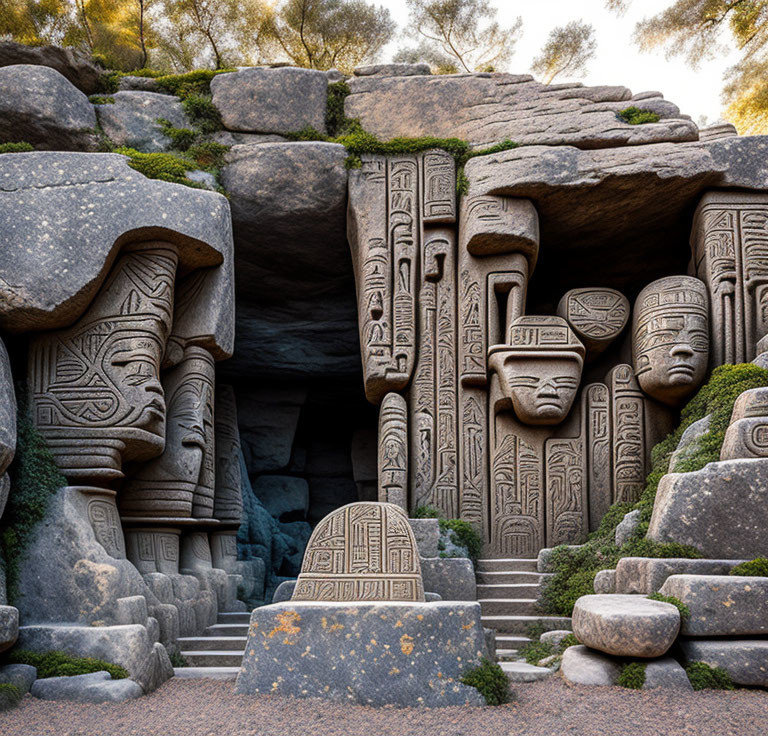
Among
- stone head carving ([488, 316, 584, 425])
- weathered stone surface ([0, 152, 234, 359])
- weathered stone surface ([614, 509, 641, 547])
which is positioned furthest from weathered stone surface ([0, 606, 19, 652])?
stone head carving ([488, 316, 584, 425])

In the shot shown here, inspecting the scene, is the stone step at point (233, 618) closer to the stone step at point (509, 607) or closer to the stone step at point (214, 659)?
the stone step at point (214, 659)

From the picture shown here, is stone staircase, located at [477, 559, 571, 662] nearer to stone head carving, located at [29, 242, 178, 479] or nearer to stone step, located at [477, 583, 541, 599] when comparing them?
stone step, located at [477, 583, 541, 599]

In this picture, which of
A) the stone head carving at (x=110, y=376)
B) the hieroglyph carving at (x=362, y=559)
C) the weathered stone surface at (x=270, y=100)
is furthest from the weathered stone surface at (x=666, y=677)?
the weathered stone surface at (x=270, y=100)

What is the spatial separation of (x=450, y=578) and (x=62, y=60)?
7.33 m

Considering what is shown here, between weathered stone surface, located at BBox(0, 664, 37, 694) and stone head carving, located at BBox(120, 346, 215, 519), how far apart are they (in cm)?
232

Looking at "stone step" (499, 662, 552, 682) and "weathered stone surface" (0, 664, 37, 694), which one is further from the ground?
"weathered stone surface" (0, 664, 37, 694)

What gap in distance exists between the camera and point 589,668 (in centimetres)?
535

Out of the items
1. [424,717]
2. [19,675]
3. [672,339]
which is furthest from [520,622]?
[19,675]

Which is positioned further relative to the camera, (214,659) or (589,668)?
(214,659)

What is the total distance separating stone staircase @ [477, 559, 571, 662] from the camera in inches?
282

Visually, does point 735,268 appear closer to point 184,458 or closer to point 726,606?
point 726,606

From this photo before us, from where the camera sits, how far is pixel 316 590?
582 cm

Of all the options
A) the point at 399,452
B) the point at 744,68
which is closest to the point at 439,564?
the point at 399,452

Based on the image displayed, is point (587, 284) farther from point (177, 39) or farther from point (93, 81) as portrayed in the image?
point (177, 39)
